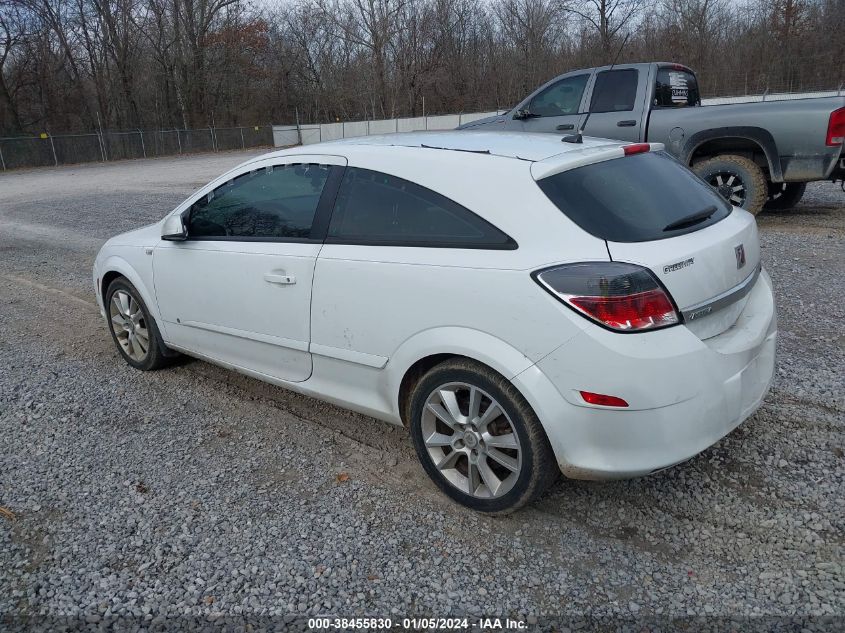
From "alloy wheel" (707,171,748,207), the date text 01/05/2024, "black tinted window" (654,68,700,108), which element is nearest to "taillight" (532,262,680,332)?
the date text 01/05/2024

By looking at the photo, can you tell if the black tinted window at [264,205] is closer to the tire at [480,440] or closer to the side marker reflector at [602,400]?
the tire at [480,440]

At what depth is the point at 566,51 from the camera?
4662cm

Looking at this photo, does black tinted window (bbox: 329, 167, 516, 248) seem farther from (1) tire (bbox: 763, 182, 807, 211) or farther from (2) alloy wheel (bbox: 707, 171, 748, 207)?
(1) tire (bbox: 763, 182, 807, 211)

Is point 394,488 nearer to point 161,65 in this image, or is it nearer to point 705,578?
point 705,578

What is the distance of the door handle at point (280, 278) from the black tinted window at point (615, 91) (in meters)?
6.79

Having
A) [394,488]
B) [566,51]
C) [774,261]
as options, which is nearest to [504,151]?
[394,488]

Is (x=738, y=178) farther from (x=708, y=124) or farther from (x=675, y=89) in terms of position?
(x=675, y=89)

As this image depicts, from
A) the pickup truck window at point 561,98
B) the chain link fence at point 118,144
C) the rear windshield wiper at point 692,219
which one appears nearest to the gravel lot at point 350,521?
the rear windshield wiper at point 692,219

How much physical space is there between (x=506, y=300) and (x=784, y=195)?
8705 millimetres

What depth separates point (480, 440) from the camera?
2.84 m

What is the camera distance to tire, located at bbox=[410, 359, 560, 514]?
2.68 m

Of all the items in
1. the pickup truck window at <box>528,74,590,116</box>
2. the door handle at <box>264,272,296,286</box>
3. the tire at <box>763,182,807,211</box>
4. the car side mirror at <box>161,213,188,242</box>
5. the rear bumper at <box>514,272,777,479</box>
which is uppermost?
the pickup truck window at <box>528,74,590,116</box>

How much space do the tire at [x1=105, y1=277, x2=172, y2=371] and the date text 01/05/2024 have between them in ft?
9.11

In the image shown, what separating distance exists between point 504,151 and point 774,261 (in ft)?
16.4
